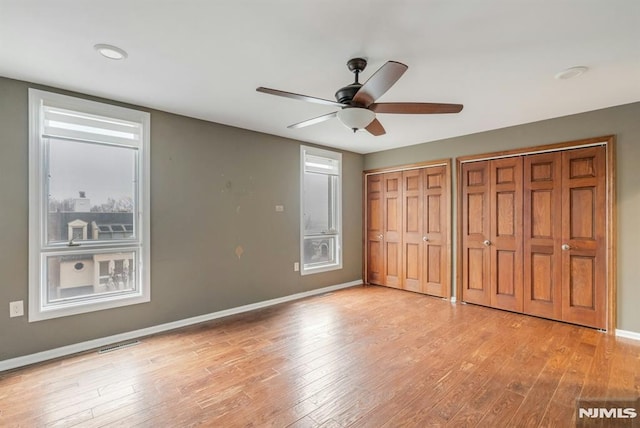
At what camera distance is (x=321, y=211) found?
17.2 ft

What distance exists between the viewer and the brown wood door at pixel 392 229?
5270 millimetres

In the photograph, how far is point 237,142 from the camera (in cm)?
411

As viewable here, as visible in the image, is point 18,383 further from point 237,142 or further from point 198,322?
point 237,142

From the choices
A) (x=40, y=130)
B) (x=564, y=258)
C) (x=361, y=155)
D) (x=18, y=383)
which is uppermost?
(x=361, y=155)

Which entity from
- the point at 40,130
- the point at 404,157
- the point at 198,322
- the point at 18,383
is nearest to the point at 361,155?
the point at 404,157

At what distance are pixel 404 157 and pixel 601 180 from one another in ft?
8.26

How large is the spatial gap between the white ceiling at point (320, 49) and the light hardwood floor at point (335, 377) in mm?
2436

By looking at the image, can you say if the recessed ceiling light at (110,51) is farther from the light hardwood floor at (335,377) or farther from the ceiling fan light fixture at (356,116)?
the light hardwood floor at (335,377)

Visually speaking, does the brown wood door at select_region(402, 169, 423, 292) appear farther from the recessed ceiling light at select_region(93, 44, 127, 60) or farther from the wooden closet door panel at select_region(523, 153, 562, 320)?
the recessed ceiling light at select_region(93, 44, 127, 60)

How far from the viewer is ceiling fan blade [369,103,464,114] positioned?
235 centimetres

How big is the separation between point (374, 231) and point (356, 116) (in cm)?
361

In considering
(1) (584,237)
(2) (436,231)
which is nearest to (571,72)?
(1) (584,237)

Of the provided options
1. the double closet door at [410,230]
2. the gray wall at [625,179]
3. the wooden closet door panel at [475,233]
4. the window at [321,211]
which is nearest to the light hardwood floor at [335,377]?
the gray wall at [625,179]

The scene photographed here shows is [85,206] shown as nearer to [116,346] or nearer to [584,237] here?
[116,346]
